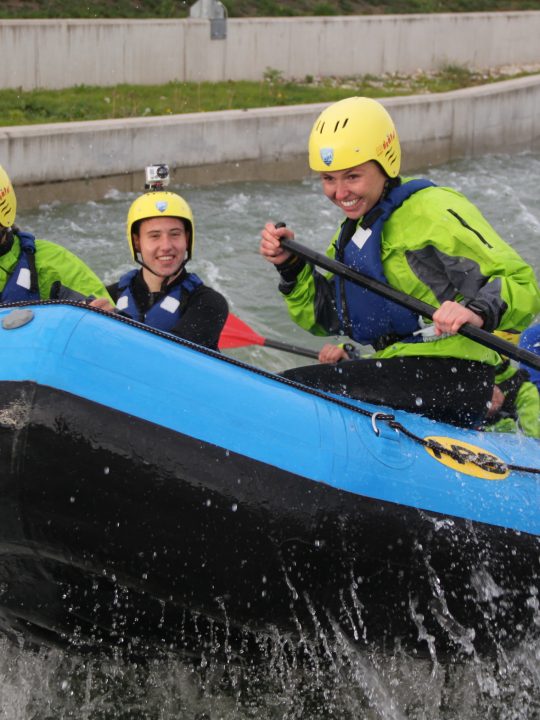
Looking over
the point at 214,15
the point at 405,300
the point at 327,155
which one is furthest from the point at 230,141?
the point at 405,300

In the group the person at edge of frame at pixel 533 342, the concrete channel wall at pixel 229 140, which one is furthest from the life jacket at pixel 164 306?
the concrete channel wall at pixel 229 140

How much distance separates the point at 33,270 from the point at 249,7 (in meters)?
12.5

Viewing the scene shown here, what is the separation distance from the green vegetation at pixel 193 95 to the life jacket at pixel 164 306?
6.43 meters

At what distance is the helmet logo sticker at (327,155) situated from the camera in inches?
160

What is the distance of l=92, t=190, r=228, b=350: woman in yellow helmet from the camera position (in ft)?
15.0

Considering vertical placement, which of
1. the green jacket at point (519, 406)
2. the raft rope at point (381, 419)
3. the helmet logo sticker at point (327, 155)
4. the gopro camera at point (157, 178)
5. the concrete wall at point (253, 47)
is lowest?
the green jacket at point (519, 406)

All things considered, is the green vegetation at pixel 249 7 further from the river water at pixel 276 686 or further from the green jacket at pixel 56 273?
the river water at pixel 276 686

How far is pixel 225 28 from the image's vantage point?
1365cm

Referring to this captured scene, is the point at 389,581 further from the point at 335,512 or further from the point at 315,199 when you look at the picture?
the point at 315,199

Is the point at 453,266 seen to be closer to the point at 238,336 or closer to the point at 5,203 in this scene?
the point at 5,203

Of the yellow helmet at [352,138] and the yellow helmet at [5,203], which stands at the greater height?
the yellow helmet at [352,138]

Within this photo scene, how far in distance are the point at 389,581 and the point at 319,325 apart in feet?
4.18

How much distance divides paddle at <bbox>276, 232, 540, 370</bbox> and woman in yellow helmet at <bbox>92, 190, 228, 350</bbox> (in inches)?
19.0

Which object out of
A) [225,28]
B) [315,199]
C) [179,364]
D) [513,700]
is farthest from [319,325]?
[225,28]
